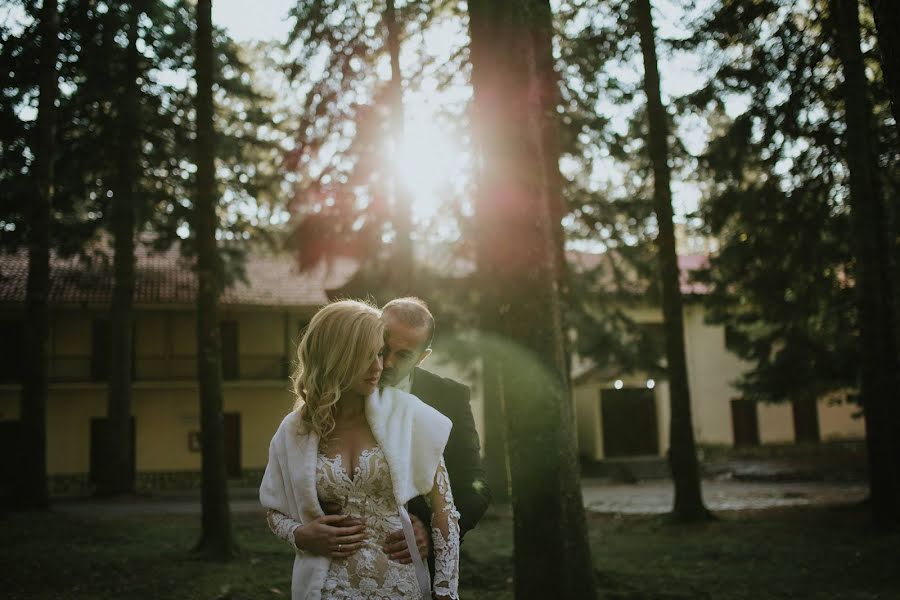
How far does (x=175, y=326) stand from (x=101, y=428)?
4.71 metres

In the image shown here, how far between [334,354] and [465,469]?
1.08 meters

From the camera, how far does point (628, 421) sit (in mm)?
38094

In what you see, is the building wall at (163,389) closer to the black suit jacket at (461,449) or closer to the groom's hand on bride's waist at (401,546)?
the black suit jacket at (461,449)

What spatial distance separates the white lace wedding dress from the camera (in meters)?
3.04

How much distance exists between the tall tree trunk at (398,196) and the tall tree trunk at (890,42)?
13608 millimetres

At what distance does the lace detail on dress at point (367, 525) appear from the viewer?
3043mm

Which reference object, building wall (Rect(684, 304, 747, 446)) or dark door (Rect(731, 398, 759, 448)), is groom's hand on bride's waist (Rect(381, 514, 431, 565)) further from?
dark door (Rect(731, 398, 759, 448))

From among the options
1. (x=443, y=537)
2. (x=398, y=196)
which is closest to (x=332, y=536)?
(x=443, y=537)

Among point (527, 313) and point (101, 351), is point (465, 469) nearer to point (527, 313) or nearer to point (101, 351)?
point (527, 313)

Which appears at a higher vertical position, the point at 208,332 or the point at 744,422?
→ the point at 208,332

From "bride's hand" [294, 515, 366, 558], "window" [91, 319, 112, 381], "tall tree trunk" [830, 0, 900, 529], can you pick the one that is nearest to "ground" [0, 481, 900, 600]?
"tall tree trunk" [830, 0, 900, 529]

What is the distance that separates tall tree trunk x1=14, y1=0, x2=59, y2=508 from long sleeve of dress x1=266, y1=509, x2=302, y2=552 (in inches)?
638

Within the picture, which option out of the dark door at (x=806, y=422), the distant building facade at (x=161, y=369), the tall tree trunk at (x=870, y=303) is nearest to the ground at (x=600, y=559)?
the tall tree trunk at (x=870, y=303)

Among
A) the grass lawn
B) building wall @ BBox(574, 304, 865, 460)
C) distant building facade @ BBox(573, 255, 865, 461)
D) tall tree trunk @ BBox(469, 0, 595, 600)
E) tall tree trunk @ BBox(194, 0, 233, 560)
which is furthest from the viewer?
distant building facade @ BBox(573, 255, 865, 461)
